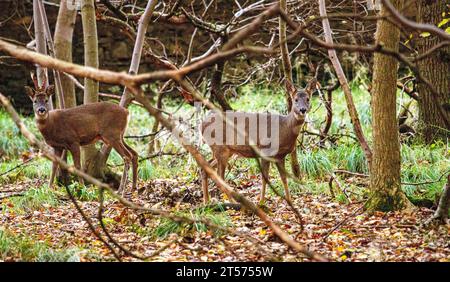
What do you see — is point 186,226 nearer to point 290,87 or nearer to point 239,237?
point 239,237

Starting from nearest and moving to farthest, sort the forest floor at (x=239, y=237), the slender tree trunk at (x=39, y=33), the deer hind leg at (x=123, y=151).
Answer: the forest floor at (x=239, y=237) < the slender tree trunk at (x=39, y=33) < the deer hind leg at (x=123, y=151)

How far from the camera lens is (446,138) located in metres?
8.71

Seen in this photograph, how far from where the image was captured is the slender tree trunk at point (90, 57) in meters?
7.95

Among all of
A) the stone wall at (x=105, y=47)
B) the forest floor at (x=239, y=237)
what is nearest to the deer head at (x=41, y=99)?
the forest floor at (x=239, y=237)

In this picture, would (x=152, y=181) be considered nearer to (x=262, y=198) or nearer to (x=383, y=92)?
(x=262, y=198)

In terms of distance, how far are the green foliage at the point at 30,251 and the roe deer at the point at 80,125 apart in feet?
8.25

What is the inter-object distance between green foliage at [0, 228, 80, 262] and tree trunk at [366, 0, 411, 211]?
8.78ft

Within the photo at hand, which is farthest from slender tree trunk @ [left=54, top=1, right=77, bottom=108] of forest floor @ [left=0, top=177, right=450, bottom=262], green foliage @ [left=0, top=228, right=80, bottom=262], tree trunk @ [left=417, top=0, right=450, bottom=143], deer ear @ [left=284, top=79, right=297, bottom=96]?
tree trunk @ [left=417, top=0, right=450, bottom=143]

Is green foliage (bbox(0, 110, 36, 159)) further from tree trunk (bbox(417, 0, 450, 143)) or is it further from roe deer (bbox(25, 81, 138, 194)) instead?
tree trunk (bbox(417, 0, 450, 143))

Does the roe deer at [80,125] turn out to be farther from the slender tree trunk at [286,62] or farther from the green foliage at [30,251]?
the green foliage at [30,251]

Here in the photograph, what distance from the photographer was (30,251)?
17.1 ft
